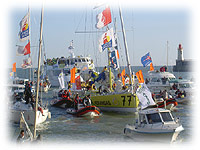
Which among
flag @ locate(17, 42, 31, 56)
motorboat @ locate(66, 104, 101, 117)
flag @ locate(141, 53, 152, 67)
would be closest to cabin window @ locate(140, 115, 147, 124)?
flag @ locate(17, 42, 31, 56)

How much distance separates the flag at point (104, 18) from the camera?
24.5m

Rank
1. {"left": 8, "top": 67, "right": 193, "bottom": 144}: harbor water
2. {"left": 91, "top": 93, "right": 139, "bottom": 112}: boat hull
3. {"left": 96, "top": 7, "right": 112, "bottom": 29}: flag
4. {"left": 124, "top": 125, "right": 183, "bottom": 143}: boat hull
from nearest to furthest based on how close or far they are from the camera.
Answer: {"left": 124, "top": 125, "right": 183, "bottom": 143}: boat hull < {"left": 8, "top": 67, "right": 193, "bottom": 144}: harbor water < {"left": 96, "top": 7, "right": 112, "bottom": 29}: flag < {"left": 91, "top": 93, "right": 139, "bottom": 112}: boat hull

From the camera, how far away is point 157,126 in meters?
16.8

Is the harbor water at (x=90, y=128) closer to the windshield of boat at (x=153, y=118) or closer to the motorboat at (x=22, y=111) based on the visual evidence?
the motorboat at (x=22, y=111)

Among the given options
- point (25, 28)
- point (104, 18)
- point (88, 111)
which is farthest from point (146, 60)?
point (25, 28)

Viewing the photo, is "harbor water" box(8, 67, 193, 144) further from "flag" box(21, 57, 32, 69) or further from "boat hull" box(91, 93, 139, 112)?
"flag" box(21, 57, 32, 69)

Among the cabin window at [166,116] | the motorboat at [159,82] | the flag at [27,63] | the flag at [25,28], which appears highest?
the flag at [25,28]

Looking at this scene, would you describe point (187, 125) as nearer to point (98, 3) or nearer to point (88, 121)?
point (88, 121)

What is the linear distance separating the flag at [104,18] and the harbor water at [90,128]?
312 inches

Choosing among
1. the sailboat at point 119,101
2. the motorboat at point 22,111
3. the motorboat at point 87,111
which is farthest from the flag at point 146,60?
the motorboat at point 22,111

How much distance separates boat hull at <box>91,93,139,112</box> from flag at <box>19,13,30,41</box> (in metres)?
12.4

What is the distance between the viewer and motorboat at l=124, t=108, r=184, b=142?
16453 millimetres

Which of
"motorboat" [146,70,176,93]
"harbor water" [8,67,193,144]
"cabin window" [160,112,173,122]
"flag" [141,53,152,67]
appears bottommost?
"harbor water" [8,67,193,144]
